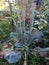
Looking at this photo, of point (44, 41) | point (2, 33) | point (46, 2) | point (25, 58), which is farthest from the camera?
point (46, 2)

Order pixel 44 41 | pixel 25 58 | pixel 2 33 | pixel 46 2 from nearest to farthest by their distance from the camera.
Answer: pixel 25 58, pixel 44 41, pixel 2 33, pixel 46 2

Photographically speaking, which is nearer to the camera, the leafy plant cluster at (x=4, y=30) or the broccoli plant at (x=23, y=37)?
the broccoli plant at (x=23, y=37)

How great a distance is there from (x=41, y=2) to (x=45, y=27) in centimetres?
143

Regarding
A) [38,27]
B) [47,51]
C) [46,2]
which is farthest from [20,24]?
[46,2]

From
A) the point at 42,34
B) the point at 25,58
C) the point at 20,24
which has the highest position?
the point at 20,24

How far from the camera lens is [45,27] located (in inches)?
181

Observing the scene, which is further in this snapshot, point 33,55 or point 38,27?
point 38,27

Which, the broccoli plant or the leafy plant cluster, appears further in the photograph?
the leafy plant cluster

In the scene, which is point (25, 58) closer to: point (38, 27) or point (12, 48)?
point (12, 48)

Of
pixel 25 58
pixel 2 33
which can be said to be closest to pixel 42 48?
pixel 25 58

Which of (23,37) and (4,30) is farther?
(4,30)

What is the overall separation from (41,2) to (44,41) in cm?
177

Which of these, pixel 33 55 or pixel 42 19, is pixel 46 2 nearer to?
pixel 42 19

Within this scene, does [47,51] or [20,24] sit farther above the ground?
[20,24]
